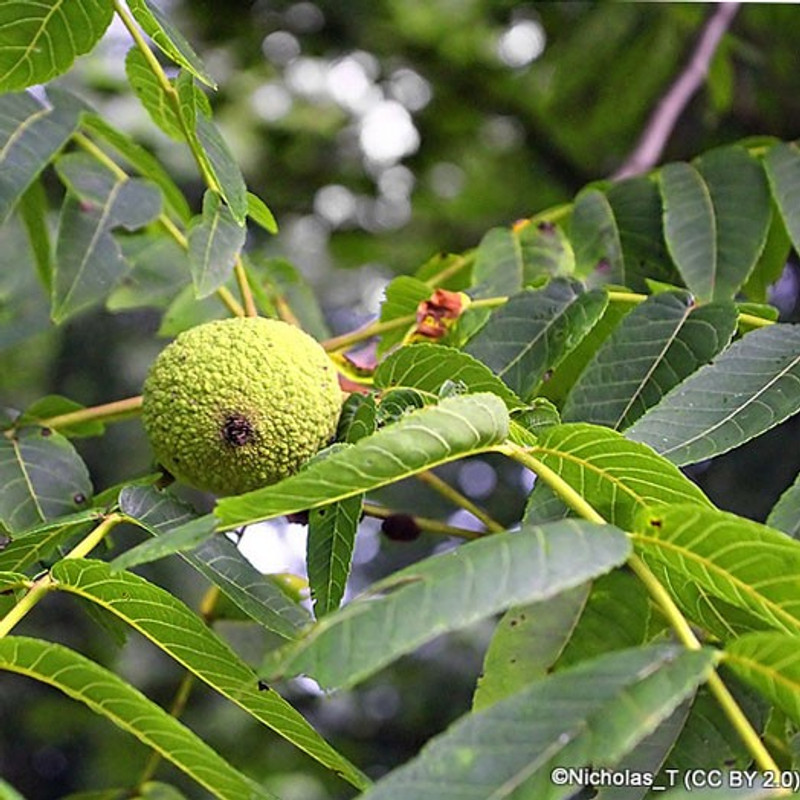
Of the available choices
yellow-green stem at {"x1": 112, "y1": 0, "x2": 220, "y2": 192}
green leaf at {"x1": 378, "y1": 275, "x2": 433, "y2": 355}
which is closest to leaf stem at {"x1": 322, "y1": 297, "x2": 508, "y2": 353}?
Answer: green leaf at {"x1": 378, "y1": 275, "x2": 433, "y2": 355}

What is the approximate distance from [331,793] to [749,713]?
1945 mm

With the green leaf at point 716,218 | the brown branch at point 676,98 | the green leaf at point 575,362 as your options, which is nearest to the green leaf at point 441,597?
the green leaf at point 575,362

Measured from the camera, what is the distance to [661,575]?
950mm

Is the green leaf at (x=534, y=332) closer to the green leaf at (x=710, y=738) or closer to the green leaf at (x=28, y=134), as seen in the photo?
the green leaf at (x=710, y=738)

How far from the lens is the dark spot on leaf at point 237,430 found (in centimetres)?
109

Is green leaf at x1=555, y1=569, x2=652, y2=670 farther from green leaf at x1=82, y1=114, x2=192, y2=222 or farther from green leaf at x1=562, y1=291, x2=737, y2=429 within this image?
green leaf at x1=82, y1=114, x2=192, y2=222

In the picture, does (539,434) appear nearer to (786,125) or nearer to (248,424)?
(248,424)

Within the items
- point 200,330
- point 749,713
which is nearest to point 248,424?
point 200,330

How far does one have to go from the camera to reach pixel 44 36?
1.11 meters

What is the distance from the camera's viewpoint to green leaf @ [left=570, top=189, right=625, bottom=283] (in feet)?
4.90

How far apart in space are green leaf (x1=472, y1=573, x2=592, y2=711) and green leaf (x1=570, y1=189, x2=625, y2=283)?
0.55 m

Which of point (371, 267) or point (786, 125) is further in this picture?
point (371, 267)

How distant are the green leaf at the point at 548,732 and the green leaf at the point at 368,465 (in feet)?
0.61

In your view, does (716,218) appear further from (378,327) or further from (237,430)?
(237,430)
